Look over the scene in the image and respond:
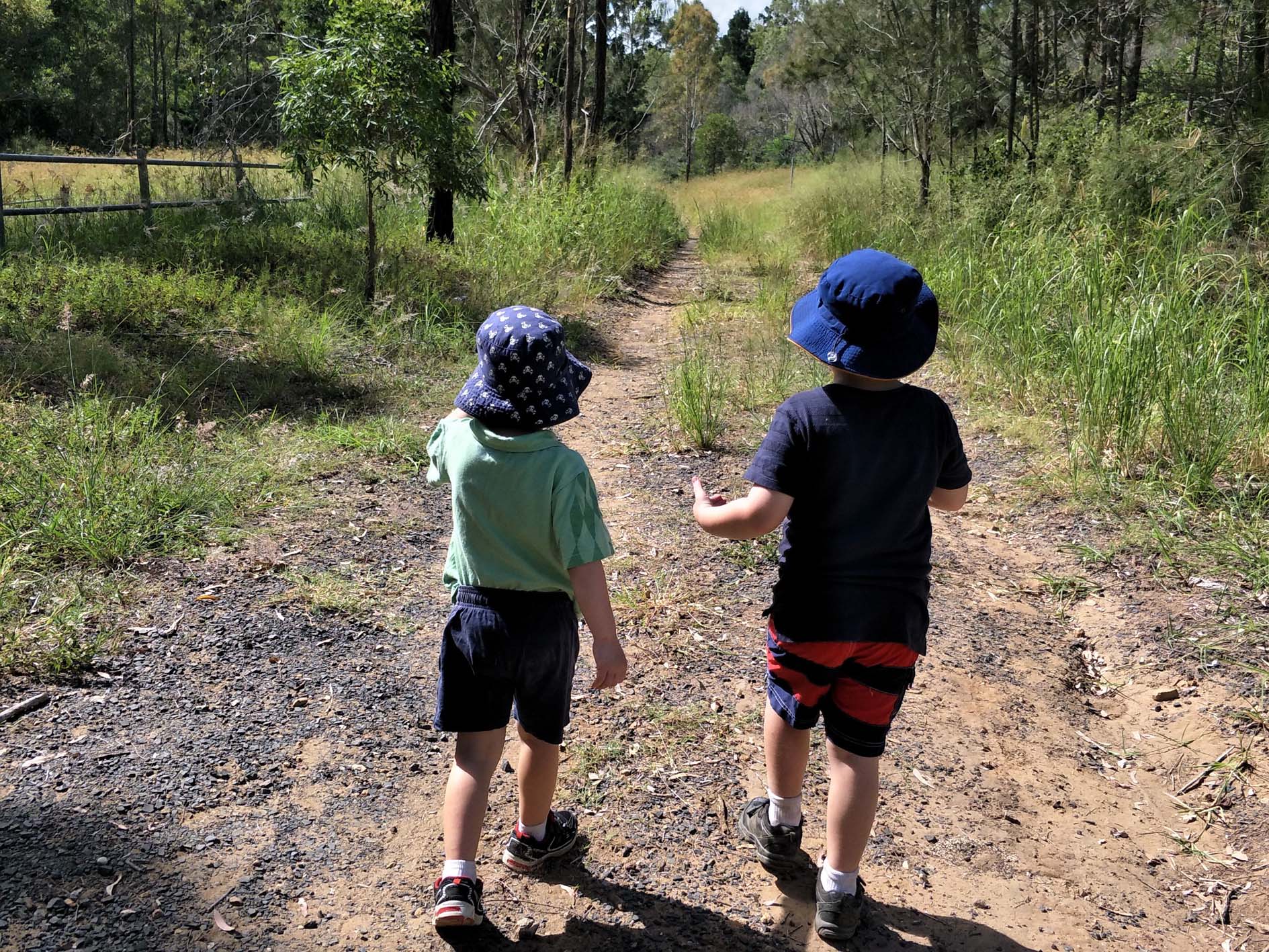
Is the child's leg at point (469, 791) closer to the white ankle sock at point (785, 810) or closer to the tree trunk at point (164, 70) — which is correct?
the white ankle sock at point (785, 810)

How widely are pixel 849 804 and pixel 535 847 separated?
2.70ft

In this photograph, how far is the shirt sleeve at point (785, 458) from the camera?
2.03 m

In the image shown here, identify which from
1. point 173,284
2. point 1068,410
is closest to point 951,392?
point 1068,410

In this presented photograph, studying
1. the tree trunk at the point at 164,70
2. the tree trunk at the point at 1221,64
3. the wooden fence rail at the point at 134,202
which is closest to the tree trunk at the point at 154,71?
the tree trunk at the point at 164,70

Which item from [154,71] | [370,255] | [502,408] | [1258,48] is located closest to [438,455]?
[502,408]

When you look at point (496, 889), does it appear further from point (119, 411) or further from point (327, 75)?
point (327, 75)

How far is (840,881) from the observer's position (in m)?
2.21

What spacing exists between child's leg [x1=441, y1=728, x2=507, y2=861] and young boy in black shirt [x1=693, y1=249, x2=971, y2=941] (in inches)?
27.1

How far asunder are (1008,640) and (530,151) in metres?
13.0

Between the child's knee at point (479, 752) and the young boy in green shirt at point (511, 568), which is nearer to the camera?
the young boy in green shirt at point (511, 568)

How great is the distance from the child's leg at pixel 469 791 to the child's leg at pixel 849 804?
76cm

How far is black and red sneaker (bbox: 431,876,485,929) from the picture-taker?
2.11 m

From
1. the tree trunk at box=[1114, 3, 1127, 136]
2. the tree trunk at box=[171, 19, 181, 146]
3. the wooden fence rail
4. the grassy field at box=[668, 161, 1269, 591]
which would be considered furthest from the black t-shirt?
the tree trunk at box=[171, 19, 181, 146]

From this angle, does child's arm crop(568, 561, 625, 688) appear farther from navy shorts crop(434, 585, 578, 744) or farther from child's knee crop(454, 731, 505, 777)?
child's knee crop(454, 731, 505, 777)
